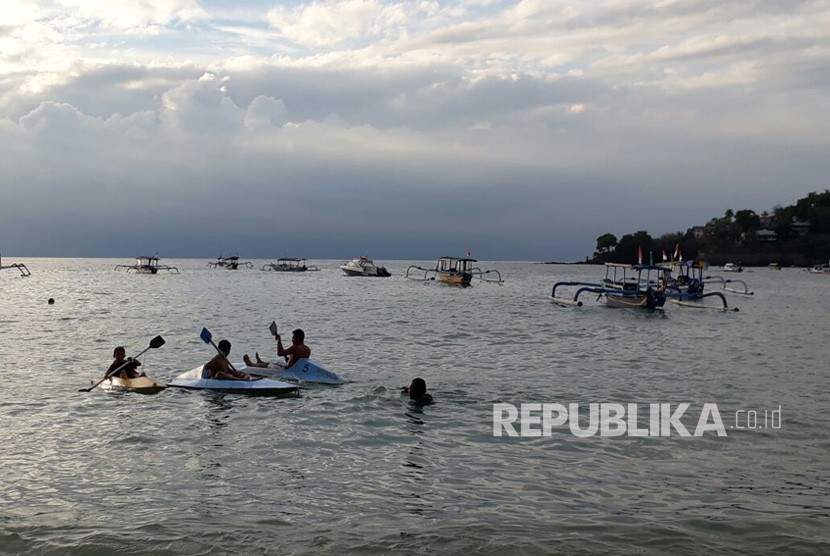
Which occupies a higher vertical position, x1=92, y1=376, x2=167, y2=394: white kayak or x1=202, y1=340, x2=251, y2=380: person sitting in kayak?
x1=202, y1=340, x2=251, y2=380: person sitting in kayak

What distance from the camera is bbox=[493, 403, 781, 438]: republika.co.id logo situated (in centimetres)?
1591

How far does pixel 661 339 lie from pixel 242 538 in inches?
1267

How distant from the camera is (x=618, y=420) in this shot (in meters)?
17.1

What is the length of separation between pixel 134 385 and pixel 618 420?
13.0 metres

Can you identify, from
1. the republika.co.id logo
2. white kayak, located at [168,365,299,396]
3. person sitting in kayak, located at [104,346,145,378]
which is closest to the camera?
the republika.co.id logo

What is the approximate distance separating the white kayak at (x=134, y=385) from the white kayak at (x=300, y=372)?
2505 mm

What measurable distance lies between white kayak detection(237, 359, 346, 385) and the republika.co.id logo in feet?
18.4

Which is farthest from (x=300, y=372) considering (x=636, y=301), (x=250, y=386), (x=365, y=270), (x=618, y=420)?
(x=365, y=270)

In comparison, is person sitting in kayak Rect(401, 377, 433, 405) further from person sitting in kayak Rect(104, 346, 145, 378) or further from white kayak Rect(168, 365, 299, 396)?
person sitting in kayak Rect(104, 346, 145, 378)

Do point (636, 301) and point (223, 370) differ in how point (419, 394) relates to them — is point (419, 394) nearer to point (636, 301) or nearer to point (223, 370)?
point (223, 370)

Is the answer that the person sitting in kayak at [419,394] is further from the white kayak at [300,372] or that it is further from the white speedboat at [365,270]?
the white speedboat at [365,270]

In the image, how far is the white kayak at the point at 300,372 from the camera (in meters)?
21.3

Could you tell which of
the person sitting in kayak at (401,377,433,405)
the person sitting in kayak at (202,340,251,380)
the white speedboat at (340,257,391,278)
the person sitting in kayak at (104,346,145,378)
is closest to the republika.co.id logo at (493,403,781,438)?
the person sitting in kayak at (401,377,433,405)

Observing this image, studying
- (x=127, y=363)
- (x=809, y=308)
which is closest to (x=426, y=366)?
(x=127, y=363)
